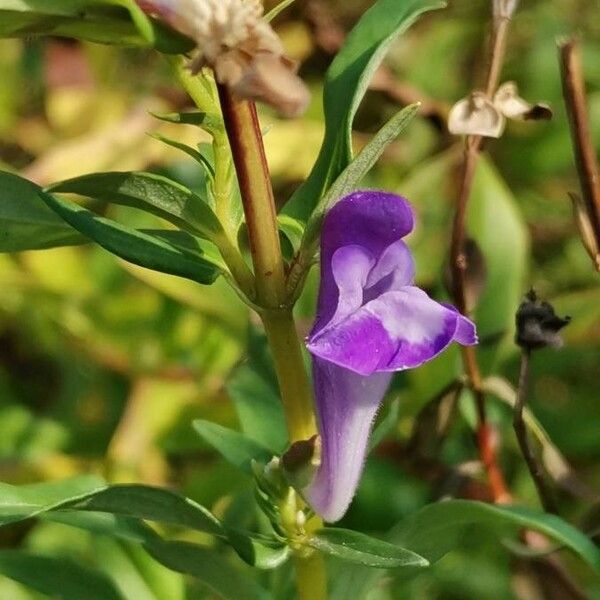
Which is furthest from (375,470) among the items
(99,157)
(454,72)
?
(454,72)

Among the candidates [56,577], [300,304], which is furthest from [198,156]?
[300,304]

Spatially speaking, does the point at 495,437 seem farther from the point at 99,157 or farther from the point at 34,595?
the point at 99,157

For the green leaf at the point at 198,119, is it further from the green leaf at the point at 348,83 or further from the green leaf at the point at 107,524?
the green leaf at the point at 107,524

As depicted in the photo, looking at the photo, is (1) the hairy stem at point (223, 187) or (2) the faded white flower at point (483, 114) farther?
(2) the faded white flower at point (483, 114)

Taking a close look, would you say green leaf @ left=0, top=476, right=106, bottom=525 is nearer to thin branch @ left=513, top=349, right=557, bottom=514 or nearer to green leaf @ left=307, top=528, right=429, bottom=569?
green leaf @ left=307, top=528, right=429, bottom=569

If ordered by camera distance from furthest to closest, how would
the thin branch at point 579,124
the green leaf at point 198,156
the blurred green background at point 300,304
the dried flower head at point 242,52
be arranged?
the blurred green background at point 300,304 < the thin branch at point 579,124 < the green leaf at point 198,156 < the dried flower head at point 242,52

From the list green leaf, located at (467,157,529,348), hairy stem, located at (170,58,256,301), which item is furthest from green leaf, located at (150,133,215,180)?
green leaf, located at (467,157,529,348)

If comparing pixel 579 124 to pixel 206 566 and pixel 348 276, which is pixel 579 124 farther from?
pixel 206 566

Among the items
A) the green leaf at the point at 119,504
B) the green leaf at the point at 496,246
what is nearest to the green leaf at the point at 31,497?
the green leaf at the point at 119,504
